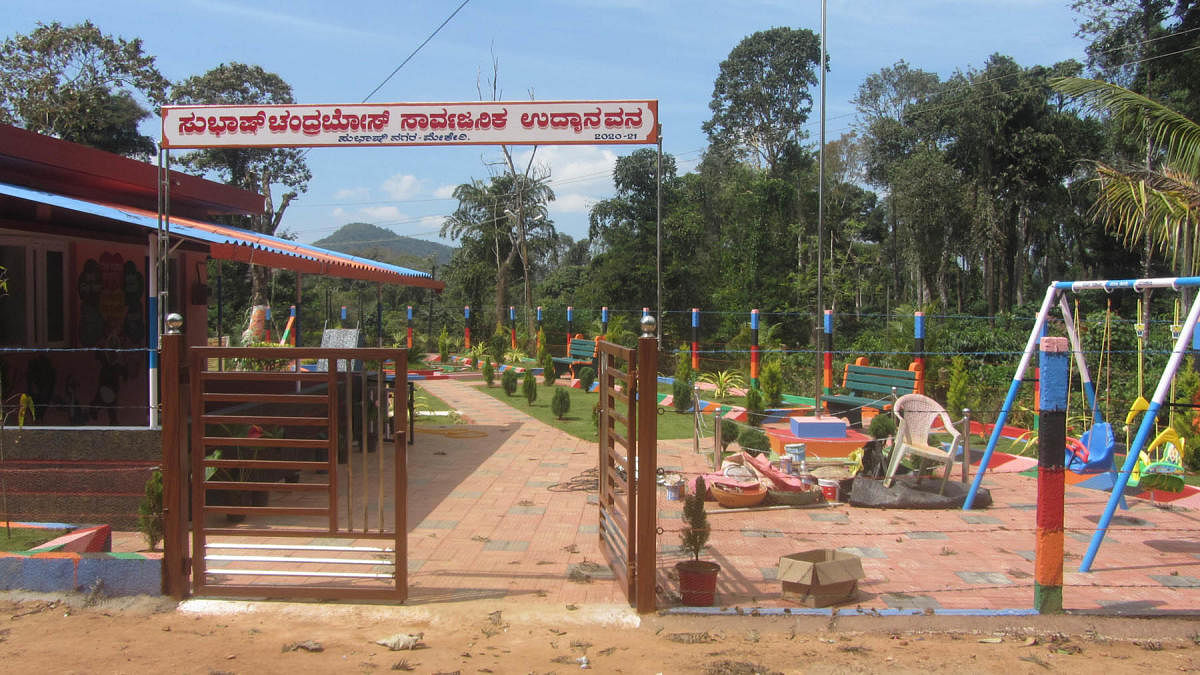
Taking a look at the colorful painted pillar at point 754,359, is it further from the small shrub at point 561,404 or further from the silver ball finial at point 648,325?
the silver ball finial at point 648,325

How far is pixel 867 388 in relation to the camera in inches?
530

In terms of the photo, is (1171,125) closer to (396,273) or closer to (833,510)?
(833,510)

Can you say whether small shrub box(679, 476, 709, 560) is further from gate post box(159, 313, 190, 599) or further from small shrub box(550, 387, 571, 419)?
small shrub box(550, 387, 571, 419)

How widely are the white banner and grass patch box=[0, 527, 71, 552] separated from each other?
3031mm

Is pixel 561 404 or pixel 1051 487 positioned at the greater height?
pixel 1051 487

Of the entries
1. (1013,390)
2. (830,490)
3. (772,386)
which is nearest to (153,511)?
(830,490)

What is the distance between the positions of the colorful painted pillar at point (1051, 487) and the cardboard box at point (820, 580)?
3.42ft

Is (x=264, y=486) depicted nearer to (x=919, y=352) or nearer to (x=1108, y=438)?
(x=1108, y=438)

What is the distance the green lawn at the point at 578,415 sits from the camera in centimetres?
1271

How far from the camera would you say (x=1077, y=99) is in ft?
34.3

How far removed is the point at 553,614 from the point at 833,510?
3859 millimetres

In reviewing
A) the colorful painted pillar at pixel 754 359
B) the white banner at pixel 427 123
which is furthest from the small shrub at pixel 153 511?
the colorful painted pillar at pixel 754 359

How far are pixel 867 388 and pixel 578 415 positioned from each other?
188 inches

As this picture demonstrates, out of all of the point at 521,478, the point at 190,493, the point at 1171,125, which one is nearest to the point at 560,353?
the point at 521,478
